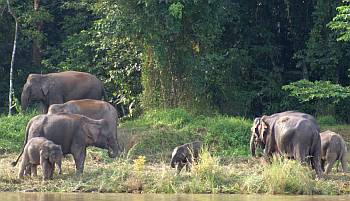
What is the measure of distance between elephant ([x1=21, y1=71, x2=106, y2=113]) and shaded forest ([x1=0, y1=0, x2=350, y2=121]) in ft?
4.69

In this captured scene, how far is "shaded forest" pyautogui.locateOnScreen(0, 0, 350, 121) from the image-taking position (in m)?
28.4

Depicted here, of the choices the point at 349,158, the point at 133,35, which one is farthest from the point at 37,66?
the point at 349,158

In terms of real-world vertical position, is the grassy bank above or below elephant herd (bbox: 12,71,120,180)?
below

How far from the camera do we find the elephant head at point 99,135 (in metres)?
20.7

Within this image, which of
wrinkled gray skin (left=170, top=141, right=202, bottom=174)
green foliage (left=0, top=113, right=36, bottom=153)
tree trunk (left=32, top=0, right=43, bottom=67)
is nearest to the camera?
wrinkled gray skin (left=170, top=141, right=202, bottom=174)

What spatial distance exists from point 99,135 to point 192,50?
28.1ft

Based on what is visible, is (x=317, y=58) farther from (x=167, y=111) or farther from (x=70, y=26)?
(x=70, y=26)

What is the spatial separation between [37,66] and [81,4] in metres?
2.96

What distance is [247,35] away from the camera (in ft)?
104

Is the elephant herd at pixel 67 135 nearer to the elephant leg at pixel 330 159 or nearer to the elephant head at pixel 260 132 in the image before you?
the elephant head at pixel 260 132

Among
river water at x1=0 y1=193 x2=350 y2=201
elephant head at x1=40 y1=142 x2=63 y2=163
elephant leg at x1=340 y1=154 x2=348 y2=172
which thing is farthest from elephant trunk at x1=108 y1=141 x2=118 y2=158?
elephant leg at x1=340 y1=154 x2=348 y2=172

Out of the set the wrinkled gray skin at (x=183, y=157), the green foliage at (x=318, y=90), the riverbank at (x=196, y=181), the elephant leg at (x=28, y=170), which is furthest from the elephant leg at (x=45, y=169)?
the green foliage at (x=318, y=90)

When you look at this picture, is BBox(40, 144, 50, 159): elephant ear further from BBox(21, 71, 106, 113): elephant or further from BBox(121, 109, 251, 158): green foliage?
BBox(21, 71, 106, 113): elephant

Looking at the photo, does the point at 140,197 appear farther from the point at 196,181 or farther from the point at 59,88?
the point at 59,88
